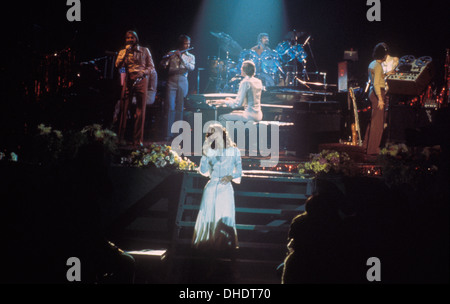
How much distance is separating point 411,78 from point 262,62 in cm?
497

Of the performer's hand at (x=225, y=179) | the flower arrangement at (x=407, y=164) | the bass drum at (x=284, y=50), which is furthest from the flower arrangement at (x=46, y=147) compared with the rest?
the bass drum at (x=284, y=50)

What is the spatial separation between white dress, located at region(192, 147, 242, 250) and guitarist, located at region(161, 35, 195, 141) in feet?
11.6

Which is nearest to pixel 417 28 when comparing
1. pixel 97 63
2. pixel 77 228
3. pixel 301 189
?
pixel 301 189

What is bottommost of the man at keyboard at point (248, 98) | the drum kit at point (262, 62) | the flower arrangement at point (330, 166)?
the flower arrangement at point (330, 166)

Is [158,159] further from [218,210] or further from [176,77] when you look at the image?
[176,77]

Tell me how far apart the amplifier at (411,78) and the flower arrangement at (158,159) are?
452 centimetres

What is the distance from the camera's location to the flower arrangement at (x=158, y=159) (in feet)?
22.5

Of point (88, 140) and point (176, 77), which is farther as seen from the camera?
point (176, 77)

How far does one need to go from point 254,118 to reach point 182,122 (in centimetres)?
203

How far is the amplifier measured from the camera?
8.12m

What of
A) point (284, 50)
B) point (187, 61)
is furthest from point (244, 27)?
point (187, 61)

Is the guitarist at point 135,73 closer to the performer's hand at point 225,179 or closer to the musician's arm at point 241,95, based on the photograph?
the musician's arm at point 241,95

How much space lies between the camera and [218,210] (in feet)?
18.8

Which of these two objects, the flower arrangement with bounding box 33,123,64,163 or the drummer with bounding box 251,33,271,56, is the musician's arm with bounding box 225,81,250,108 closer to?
the flower arrangement with bounding box 33,123,64,163
